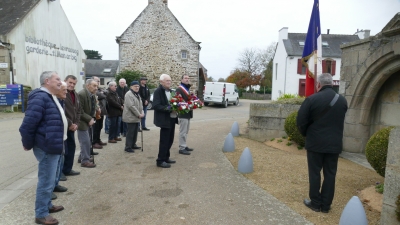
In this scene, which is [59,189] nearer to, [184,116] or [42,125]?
[42,125]

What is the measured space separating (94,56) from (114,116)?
72.3 m

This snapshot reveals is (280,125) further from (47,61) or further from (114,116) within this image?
(47,61)

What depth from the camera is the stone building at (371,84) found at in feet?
21.4

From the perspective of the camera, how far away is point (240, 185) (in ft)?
17.0

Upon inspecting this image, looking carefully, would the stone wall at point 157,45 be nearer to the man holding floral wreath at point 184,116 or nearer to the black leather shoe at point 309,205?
the man holding floral wreath at point 184,116

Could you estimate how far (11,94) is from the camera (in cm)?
1534

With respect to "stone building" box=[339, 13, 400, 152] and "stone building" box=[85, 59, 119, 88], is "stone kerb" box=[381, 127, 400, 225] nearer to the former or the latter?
"stone building" box=[339, 13, 400, 152]

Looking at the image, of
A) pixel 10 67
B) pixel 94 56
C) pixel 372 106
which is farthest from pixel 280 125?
pixel 94 56

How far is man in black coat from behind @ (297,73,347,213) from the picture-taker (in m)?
4.12

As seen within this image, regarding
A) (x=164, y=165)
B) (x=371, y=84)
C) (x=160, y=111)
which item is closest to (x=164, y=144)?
(x=164, y=165)

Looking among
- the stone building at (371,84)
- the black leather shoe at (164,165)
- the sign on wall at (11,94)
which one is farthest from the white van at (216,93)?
the black leather shoe at (164,165)

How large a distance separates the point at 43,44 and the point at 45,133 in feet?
61.2

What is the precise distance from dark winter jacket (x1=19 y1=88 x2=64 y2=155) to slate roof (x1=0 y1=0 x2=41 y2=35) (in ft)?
51.3

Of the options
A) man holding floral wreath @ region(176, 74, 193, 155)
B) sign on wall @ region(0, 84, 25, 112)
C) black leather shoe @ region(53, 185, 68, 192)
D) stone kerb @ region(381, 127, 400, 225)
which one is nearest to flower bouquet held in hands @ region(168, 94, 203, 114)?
man holding floral wreath @ region(176, 74, 193, 155)
